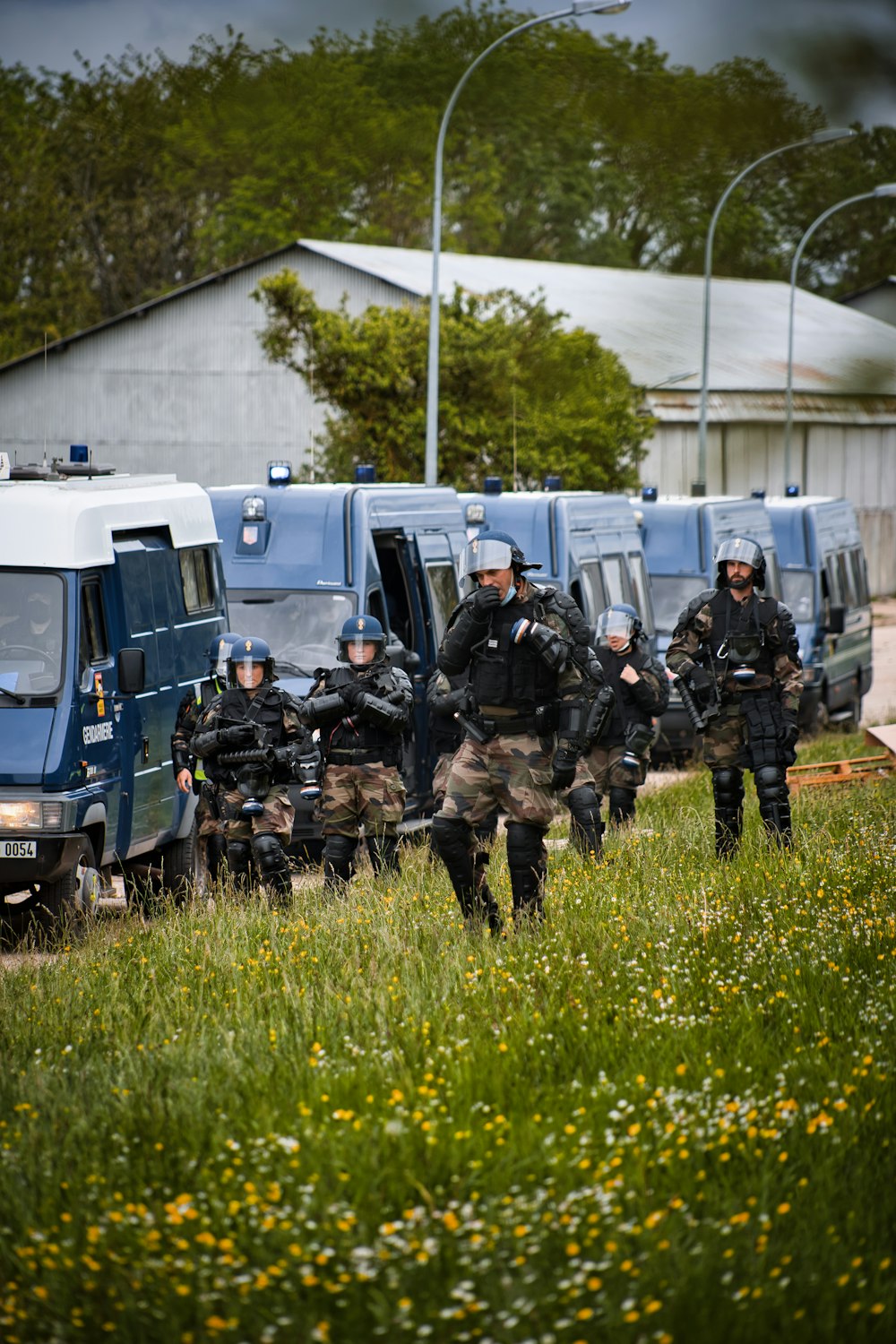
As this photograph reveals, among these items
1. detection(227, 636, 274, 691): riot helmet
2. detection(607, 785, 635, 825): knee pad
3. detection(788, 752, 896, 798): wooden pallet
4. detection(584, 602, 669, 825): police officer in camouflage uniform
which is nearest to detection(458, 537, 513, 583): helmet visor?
detection(227, 636, 274, 691): riot helmet

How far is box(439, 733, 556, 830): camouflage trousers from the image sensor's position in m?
7.29

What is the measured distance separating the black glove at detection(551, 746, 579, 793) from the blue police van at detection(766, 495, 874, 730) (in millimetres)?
10990

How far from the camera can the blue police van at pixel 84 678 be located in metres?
8.42

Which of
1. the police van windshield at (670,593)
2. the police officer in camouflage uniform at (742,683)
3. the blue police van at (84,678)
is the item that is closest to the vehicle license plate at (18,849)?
the blue police van at (84,678)

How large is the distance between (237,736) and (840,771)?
21.2ft

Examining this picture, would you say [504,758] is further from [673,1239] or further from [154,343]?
[154,343]

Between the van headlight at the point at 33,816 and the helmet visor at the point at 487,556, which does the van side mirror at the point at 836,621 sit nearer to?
the helmet visor at the point at 487,556

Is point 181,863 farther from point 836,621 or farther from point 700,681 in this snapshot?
point 836,621

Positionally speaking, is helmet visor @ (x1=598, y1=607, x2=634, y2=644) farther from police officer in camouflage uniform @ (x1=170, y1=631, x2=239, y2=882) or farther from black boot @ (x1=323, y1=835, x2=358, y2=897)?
police officer in camouflage uniform @ (x1=170, y1=631, x2=239, y2=882)

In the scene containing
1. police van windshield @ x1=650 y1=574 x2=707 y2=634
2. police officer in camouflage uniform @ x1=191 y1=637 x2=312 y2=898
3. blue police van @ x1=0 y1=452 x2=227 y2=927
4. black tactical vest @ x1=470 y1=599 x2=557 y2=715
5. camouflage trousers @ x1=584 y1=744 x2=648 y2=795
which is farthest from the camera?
police van windshield @ x1=650 y1=574 x2=707 y2=634

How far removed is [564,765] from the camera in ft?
23.6

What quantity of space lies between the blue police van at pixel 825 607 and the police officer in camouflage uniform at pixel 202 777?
9543mm

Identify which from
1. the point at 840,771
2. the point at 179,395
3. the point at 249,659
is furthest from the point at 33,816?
the point at 179,395

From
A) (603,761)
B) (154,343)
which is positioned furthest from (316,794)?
(154,343)
